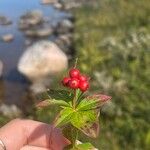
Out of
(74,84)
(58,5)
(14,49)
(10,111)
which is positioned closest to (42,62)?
(14,49)

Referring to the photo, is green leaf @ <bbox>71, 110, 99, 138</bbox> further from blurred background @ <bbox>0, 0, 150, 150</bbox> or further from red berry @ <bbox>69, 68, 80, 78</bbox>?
blurred background @ <bbox>0, 0, 150, 150</bbox>

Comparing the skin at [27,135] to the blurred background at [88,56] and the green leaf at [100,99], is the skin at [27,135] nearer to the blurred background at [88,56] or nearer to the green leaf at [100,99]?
the green leaf at [100,99]

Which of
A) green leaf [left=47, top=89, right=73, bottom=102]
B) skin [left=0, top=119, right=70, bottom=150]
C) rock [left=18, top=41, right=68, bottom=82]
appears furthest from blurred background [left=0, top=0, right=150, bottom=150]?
green leaf [left=47, top=89, right=73, bottom=102]

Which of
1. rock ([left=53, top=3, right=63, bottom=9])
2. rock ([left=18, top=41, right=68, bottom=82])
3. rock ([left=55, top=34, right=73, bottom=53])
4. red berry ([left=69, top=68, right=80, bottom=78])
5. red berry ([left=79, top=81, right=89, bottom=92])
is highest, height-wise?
red berry ([left=69, top=68, right=80, bottom=78])

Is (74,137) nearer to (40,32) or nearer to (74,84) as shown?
(74,84)

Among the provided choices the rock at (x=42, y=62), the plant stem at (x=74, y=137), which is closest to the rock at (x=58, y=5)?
the rock at (x=42, y=62)

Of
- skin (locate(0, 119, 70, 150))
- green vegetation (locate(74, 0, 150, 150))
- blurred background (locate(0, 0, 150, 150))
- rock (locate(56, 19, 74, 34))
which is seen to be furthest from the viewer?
rock (locate(56, 19, 74, 34))

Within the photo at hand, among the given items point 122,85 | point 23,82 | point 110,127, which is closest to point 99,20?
point 23,82
